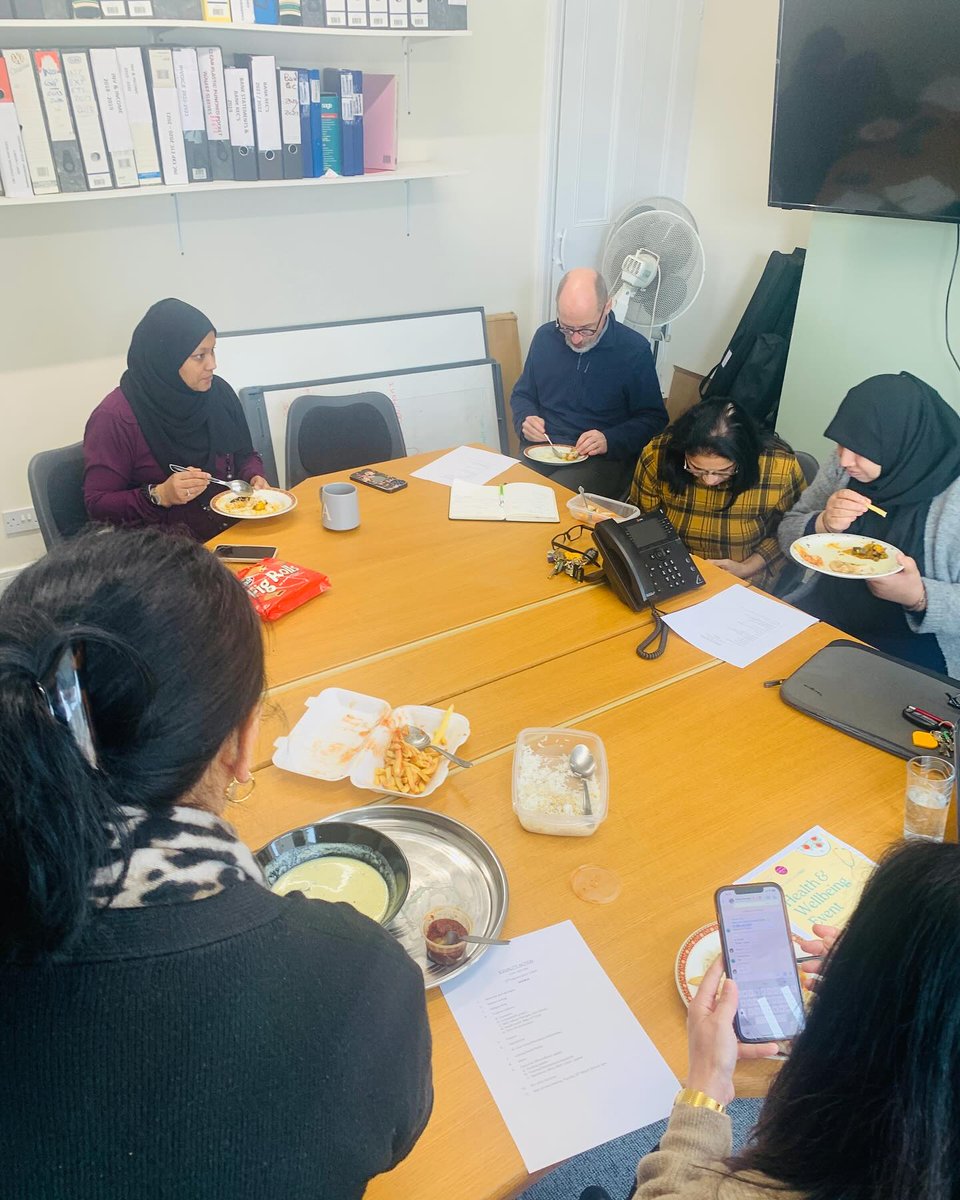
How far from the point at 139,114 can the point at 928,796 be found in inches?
108

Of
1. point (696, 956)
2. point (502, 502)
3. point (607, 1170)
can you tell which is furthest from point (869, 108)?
point (607, 1170)

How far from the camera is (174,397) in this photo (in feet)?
8.00

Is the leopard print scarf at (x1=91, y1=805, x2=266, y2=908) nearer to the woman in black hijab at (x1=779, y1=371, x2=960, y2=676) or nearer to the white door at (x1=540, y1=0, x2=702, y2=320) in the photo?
the woman in black hijab at (x1=779, y1=371, x2=960, y2=676)

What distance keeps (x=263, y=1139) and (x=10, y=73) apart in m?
2.76

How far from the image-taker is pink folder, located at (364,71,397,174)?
3.02 meters

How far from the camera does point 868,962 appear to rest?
25.7 inches

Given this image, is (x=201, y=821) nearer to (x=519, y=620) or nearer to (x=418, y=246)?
(x=519, y=620)

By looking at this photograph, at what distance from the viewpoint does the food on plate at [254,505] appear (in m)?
2.22

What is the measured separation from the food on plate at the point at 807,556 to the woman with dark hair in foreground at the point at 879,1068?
53.9 inches

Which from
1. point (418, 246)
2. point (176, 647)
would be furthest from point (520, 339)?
point (176, 647)

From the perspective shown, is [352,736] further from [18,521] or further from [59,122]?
[18,521]

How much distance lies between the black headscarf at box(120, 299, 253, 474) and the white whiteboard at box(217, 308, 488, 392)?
659 millimetres

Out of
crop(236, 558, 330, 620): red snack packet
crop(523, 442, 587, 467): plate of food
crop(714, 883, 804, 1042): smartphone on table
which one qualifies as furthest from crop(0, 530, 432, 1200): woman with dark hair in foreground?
crop(523, 442, 587, 467): plate of food

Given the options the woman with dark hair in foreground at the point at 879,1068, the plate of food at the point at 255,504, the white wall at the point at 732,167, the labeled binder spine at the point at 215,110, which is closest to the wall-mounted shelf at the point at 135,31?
the labeled binder spine at the point at 215,110
